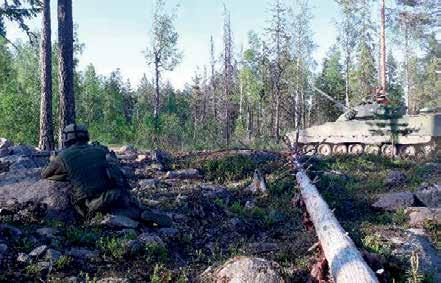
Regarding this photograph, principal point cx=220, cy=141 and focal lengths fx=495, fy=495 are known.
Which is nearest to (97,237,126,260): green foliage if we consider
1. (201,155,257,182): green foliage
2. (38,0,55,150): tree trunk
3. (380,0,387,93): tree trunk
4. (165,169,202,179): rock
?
(165,169,202,179): rock

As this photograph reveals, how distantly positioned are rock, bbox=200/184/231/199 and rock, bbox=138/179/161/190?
956mm

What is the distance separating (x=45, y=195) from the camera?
6.88 m

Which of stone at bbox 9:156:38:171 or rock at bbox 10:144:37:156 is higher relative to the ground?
rock at bbox 10:144:37:156

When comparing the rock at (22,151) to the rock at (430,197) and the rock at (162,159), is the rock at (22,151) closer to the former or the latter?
the rock at (162,159)

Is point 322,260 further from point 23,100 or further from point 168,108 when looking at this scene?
point 168,108

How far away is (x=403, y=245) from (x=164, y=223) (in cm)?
319

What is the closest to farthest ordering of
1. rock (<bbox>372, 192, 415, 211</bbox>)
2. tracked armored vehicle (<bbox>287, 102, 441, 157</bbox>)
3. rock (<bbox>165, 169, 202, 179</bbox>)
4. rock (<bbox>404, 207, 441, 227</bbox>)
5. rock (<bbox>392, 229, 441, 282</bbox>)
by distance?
rock (<bbox>392, 229, 441, 282</bbox>), rock (<bbox>404, 207, 441, 227</bbox>), rock (<bbox>372, 192, 415, 211</bbox>), rock (<bbox>165, 169, 202, 179</bbox>), tracked armored vehicle (<bbox>287, 102, 441, 157</bbox>)

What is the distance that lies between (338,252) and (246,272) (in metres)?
1.06

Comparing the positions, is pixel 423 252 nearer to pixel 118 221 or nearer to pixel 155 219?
pixel 155 219

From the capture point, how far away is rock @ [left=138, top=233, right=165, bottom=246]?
6.06 meters

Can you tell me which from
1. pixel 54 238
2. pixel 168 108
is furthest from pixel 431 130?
pixel 168 108

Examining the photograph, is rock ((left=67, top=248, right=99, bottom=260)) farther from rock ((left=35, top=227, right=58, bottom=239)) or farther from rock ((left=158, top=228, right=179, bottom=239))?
rock ((left=158, top=228, right=179, bottom=239))

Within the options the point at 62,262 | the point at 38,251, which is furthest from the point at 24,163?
the point at 62,262

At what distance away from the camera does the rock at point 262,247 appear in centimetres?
630
